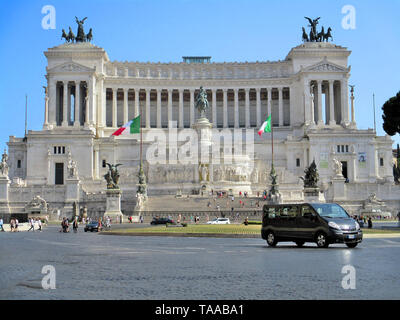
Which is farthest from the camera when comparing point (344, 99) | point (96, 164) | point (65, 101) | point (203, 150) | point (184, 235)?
point (344, 99)

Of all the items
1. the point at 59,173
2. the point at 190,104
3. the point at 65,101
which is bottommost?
the point at 59,173

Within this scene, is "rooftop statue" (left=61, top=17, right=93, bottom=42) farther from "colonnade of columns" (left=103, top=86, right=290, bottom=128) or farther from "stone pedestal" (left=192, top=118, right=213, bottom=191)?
"stone pedestal" (left=192, top=118, right=213, bottom=191)

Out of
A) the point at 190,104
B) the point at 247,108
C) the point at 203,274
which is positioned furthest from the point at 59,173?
the point at 203,274

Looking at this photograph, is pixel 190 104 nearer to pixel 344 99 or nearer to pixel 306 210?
pixel 344 99

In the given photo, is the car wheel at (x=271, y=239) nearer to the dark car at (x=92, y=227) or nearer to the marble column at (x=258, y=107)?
the dark car at (x=92, y=227)

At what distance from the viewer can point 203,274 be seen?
15.1 m

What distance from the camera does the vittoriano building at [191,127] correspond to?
241 ft

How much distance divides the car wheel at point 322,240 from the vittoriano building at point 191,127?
40.8 metres

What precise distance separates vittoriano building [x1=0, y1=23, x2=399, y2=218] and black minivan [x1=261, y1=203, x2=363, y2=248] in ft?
127

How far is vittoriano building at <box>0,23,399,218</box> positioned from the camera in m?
73.4

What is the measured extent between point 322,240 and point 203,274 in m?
9.88

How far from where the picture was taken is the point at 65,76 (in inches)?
3720

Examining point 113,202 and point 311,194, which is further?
point 113,202

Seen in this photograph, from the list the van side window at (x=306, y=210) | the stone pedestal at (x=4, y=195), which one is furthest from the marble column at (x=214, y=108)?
the van side window at (x=306, y=210)
